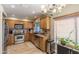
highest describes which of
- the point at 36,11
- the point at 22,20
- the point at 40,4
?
the point at 40,4

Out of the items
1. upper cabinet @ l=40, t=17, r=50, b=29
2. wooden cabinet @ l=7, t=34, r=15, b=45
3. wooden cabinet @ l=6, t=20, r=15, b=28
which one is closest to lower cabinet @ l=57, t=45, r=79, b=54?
upper cabinet @ l=40, t=17, r=50, b=29

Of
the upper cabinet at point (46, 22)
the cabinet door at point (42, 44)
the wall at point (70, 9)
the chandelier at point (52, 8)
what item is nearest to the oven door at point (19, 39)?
the cabinet door at point (42, 44)

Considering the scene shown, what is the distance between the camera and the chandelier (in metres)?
1.87

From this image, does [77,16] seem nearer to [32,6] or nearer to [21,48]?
[32,6]

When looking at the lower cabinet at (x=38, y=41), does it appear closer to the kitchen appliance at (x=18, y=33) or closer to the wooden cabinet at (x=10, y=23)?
the kitchen appliance at (x=18, y=33)

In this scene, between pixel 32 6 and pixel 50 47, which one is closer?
pixel 32 6

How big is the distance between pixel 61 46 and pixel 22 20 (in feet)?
3.29

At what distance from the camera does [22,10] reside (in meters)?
1.93

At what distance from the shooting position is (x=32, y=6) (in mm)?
1875

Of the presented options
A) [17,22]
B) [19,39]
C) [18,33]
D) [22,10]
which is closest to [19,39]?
[19,39]

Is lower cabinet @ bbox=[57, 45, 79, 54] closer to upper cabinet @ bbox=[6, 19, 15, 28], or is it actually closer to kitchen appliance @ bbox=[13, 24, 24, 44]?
kitchen appliance @ bbox=[13, 24, 24, 44]

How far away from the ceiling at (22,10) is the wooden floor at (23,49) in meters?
0.60

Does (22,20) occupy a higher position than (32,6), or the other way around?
(32,6)
